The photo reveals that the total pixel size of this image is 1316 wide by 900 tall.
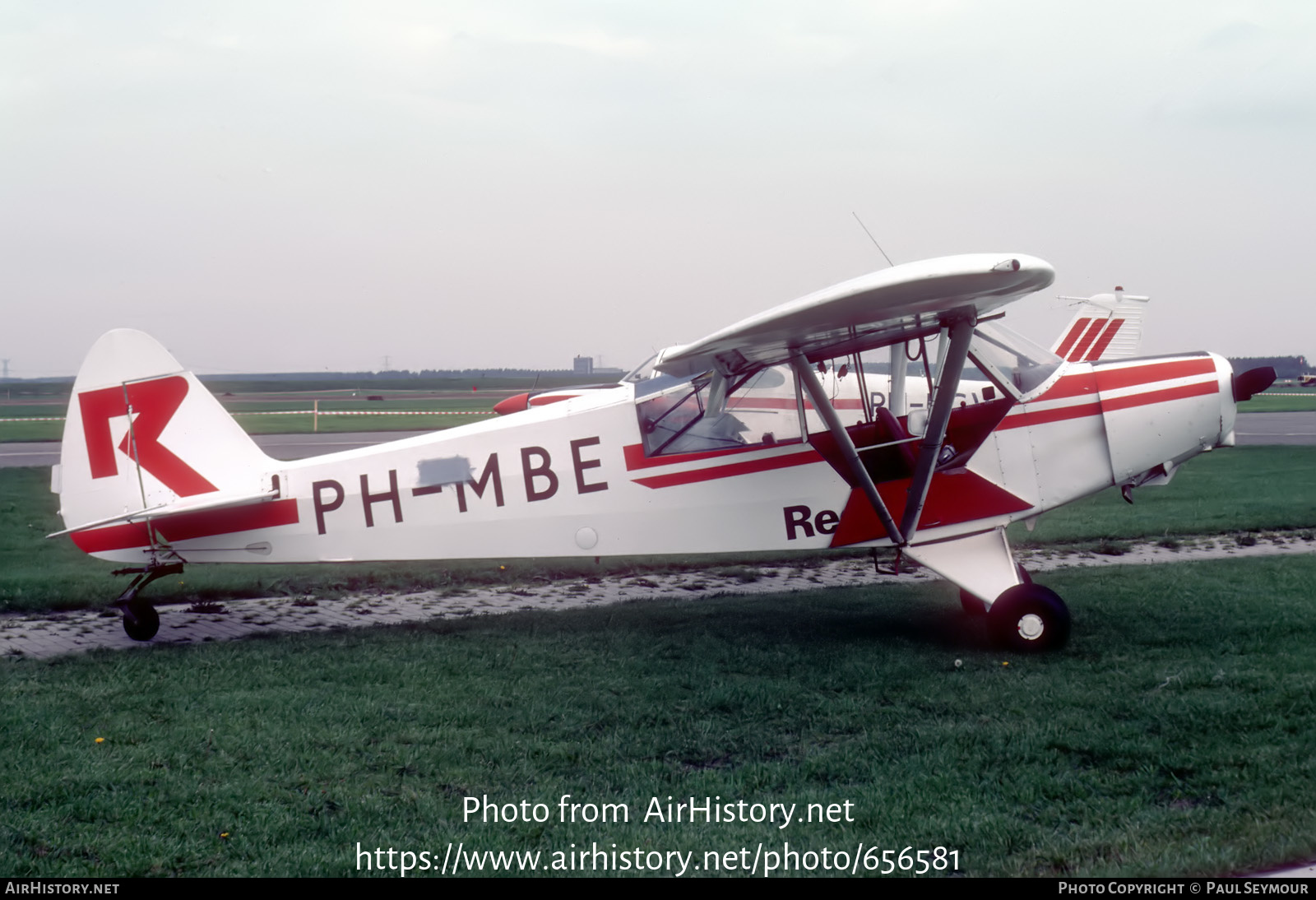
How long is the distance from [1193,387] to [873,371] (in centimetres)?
214

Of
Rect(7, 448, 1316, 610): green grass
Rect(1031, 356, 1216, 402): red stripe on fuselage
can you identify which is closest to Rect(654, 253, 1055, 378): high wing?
Rect(1031, 356, 1216, 402): red stripe on fuselage

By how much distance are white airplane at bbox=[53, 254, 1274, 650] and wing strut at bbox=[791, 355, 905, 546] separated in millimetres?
18

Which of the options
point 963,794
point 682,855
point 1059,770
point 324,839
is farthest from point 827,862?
point 324,839

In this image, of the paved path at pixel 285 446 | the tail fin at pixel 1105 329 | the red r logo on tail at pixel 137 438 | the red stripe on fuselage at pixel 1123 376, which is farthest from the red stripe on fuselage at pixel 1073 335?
the red r logo on tail at pixel 137 438

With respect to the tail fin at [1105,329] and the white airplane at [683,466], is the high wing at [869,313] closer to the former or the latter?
the white airplane at [683,466]

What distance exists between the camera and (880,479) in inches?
279

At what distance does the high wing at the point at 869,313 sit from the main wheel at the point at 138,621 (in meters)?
4.12

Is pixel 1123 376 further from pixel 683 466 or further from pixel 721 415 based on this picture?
pixel 683 466

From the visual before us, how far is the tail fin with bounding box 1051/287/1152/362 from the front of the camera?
58.3 feet

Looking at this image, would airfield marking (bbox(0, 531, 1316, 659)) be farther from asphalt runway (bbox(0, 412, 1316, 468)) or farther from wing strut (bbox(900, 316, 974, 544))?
asphalt runway (bbox(0, 412, 1316, 468))

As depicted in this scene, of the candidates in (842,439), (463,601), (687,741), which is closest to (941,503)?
(842,439)

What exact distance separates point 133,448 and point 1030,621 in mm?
6345

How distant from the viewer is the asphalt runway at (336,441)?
21344mm

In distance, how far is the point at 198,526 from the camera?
742 cm
